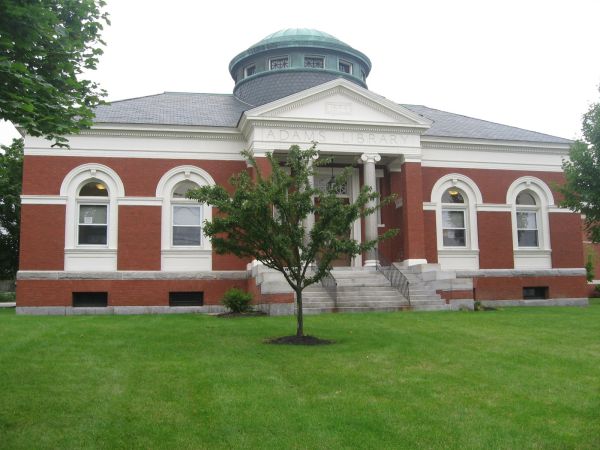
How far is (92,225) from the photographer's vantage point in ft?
75.8

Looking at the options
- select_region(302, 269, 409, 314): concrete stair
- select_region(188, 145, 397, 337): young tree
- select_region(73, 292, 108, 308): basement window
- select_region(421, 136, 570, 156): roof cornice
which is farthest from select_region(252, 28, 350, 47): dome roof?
select_region(188, 145, 397, 337): young tree

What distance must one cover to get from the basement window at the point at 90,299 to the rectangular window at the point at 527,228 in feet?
56.0

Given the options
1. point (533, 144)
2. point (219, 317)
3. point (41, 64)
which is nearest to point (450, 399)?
point (41, 64)

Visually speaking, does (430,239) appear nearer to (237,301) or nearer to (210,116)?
(237,301)

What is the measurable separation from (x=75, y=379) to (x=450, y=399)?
5.13 meters

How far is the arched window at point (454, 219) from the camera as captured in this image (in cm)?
2589

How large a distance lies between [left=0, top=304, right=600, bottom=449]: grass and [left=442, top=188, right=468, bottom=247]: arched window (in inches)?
479

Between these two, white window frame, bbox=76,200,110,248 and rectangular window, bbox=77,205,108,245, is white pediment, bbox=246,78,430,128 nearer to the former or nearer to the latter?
white window frame, bbox=76,200,110,248

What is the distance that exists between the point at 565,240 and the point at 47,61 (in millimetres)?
23524

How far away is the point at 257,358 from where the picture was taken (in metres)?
10.5

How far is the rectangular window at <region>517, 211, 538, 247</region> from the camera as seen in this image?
87.0 ft

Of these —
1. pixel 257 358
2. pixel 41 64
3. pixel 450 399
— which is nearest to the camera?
pixel 450 399

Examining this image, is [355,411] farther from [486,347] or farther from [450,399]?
[486,347]

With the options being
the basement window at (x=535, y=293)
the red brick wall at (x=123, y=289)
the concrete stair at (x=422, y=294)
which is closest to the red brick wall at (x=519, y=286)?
the basement window at (x=535, y=293)
